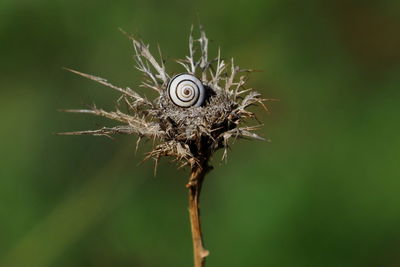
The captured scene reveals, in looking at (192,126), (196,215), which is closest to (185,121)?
(192,126)

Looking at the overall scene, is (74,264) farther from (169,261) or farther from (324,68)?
(324,68)

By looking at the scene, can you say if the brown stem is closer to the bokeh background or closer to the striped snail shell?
the striped snail shell

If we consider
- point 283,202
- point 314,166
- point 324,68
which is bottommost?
point 283,202

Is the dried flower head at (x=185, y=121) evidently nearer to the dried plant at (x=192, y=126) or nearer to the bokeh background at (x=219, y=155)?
the dried plant at (x=192, y=126)

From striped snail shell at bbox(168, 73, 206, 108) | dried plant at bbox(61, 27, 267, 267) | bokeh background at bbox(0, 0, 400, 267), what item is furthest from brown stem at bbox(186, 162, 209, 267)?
bokeh background at bbox(0, 0, 400, 267)

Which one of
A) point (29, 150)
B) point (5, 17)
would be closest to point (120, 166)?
point (29, 150)

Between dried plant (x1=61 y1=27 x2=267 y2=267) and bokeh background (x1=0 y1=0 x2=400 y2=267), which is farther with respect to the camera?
bokeh background (x1=0 y1=0 x2=400 y2=267)
